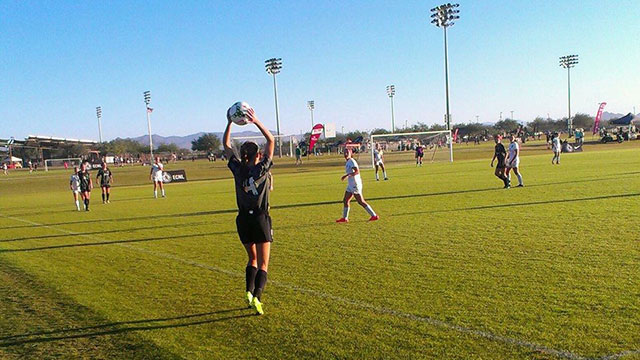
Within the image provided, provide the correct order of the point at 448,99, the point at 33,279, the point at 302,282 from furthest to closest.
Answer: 1. the point at 448,99
2. the point at 33,279
3. the point at 302,282

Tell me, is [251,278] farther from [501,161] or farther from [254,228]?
[501,161]

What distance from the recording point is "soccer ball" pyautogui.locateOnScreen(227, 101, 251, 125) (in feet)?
19.1

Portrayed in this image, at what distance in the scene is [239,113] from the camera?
19.2 ft

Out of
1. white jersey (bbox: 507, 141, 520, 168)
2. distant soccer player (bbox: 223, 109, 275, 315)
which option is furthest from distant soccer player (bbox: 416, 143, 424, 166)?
distant soccer player (bbox: 223, 109, 275, 315)

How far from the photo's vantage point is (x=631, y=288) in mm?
6164

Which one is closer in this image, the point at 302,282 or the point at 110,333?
the point at 110,333

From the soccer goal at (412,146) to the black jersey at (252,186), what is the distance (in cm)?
4127

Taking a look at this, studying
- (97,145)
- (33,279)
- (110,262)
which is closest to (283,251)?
(110,262)

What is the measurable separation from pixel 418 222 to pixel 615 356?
315 inches

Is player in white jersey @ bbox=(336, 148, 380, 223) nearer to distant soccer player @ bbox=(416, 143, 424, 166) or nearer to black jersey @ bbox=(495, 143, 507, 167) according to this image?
black jersey @ bbox=(495, 143, 507, 167)

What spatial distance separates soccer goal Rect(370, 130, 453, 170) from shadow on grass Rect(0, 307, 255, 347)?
4145 cm

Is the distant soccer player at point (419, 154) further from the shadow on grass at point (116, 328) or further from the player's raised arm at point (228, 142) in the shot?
the shadow on grass at point (116, 328)

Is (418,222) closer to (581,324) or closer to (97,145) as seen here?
(581,324)

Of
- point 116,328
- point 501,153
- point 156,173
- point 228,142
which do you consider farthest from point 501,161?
point 116,328
